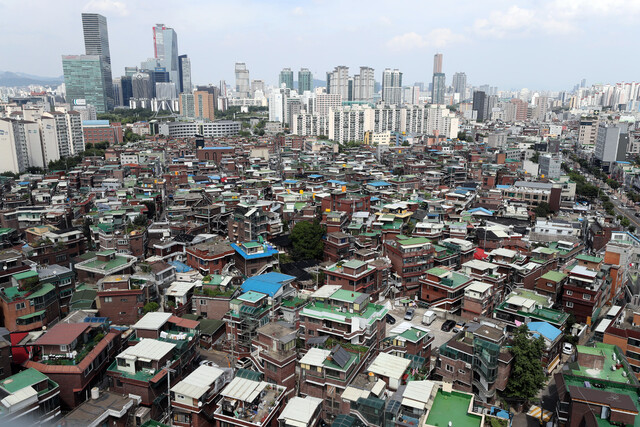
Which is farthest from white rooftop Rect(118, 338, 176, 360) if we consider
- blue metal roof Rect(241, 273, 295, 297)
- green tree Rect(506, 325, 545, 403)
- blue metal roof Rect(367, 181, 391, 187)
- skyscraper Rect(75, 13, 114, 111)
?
skyscraper Rect(75, 13, 114, 111)

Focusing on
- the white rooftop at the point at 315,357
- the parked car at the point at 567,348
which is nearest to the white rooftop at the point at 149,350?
the white rooftop at the point at 315,357

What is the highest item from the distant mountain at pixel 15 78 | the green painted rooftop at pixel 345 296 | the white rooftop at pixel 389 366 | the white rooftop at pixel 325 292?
the distant mountain at pixel 15 78

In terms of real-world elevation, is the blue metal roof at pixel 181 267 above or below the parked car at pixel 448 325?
above

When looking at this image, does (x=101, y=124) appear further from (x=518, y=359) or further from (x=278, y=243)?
(x=518, y=359)

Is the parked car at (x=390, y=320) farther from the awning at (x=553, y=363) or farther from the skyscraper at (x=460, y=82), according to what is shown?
the skyscraper at (x=460, y=82)

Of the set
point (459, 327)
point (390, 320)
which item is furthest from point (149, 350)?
point (459, 327)

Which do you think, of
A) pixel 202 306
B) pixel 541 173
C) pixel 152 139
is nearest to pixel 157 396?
pixel 202 306

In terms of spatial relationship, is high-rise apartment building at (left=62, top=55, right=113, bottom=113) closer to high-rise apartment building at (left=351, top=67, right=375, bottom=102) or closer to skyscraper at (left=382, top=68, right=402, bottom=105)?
high-rise apartment building at (left=351, top=67, right=375, bottom=102)
